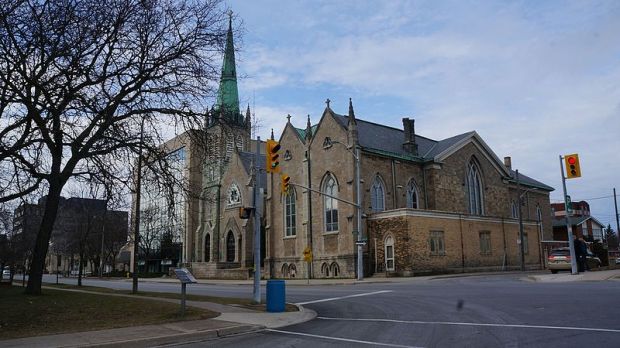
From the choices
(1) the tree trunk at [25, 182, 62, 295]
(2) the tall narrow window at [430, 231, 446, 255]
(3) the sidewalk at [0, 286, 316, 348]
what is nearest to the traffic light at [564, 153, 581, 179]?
(2) the tall narrow window at [430, 231, 446, 255]

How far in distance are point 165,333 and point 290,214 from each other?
3693 cm

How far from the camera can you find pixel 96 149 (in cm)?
1884

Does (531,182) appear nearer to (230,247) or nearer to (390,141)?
(390,141)

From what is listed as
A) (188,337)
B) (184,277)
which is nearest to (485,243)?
(184,277)

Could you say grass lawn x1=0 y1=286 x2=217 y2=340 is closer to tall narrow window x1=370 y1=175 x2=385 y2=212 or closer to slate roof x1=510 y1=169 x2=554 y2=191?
tall narrow window x1=370 y1=175 x2=385 y2=212

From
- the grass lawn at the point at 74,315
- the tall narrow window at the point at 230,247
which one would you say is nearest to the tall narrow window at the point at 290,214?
the tall narrow window at the point at 230,247

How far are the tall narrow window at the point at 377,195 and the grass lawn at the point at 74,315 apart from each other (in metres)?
27.0

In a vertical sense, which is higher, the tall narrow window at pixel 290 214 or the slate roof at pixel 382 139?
the slate roof at pixel 382 139

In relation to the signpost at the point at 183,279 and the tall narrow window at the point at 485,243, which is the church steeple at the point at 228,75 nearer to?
the signpost at the point at 183,279

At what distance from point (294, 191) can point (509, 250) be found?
64.7 feet

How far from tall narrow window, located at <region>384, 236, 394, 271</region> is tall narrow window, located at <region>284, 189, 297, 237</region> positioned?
36.2 feet

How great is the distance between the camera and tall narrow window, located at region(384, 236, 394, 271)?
1502 inches

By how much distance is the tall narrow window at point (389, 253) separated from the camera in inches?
1502

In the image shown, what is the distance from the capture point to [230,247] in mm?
61156
